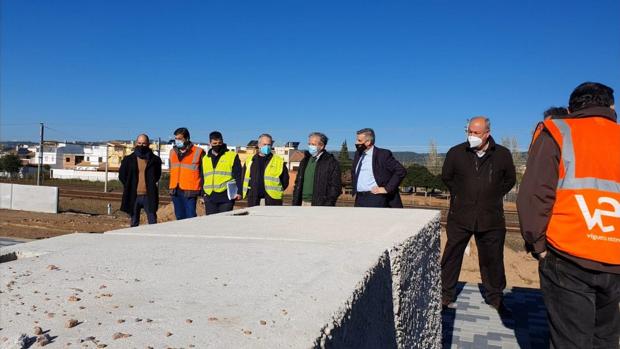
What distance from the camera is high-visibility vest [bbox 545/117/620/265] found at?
2537mm

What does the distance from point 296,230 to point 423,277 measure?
873 mm

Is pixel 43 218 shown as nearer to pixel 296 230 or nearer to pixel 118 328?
pixel 296 230

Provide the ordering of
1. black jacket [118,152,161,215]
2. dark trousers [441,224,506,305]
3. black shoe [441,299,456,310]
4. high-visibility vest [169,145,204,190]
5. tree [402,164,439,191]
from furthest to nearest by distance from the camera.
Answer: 1. tree [402,164,439,191]
2. black jacket [118,152,161,215]
3. high-visibility vest [169,145,204,190]
4. black shoe [441,299,456,310]
5. dark trousers [441,224,506,305]

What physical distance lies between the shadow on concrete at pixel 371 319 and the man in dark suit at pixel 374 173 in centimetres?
393

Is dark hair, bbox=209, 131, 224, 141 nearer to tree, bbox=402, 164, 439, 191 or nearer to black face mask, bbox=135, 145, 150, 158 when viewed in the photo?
black face mask, bbox=135, 145, 150, 158

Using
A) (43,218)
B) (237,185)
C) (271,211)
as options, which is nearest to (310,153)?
(237,185)

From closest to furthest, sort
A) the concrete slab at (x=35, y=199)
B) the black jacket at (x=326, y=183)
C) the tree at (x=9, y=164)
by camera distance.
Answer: the black jacket at (x=326, y=183)
the concrete slab at (x=35, y=199)
the tree at (x=9, y=164)

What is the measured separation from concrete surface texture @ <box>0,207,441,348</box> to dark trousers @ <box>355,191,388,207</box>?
126 inches

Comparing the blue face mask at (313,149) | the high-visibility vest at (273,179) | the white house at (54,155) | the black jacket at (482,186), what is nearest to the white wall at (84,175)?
the white house at (54,155)

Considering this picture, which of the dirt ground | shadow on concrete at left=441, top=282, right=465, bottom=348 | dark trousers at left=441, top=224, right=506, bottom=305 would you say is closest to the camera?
shadow on concrete at left=441, top=282, right=465, bottom=348

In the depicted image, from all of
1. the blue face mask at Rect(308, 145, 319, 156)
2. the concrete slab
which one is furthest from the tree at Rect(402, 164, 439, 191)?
the blue face mask at Rect(308, 145, 319, 156)

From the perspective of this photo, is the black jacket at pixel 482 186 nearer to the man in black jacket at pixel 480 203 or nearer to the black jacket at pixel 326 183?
the man in black jacket at pixel 480 203

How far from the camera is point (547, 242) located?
2746mm

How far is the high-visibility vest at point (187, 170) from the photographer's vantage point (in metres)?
7.47
